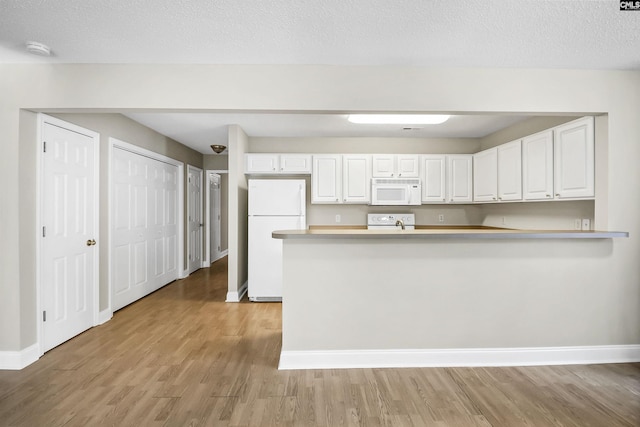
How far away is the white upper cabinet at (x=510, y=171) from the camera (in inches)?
150

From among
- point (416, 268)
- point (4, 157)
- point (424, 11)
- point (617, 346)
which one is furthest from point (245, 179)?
point (617, 346)

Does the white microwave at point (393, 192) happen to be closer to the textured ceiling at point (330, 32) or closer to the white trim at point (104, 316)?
the textured ceiling at point (330, 32)

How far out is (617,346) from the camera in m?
2.68

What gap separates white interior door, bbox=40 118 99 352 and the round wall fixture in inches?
25.8

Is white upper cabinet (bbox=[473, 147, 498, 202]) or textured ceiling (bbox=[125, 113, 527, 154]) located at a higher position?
textured ceiling (bbox=[125, 113, 527, 154])

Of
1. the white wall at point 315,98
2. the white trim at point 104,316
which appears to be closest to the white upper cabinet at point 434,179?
the white wall at point 315,98

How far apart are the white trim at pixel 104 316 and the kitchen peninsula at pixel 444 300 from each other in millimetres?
2259

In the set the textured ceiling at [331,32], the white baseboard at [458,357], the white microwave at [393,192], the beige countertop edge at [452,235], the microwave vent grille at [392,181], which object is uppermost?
the textured ceiling at [331,32]

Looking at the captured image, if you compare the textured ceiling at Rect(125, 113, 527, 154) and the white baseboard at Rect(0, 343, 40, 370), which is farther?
the textured ceiling at Rect(125, 113, 527, 154)

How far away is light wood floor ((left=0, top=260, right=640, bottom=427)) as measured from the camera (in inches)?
77.0

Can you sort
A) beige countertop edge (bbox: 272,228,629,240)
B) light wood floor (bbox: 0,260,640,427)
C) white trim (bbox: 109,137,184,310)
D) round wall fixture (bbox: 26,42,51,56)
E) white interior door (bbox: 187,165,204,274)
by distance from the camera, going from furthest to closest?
white interior door (bbox: 187,165,204,274), white trim (bbox: 109,137,184,310), beige countertop edge (bbox: 272,228,629,240), round wall fixture (bbox: 26,42,51,56), light wood floor (bbox: 0,260,640,427)

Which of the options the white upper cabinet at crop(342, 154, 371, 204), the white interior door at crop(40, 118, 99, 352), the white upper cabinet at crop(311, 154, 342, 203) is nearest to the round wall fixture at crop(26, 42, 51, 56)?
the white interior door at crop(40, 118, 99, 352)

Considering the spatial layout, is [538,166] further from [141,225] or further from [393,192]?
[141,225]

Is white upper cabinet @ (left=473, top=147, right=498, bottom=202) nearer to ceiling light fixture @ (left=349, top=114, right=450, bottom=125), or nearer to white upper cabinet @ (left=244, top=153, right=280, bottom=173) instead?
ceiling light fixture @ (left=349, top=114, right=450, bottom=125)
